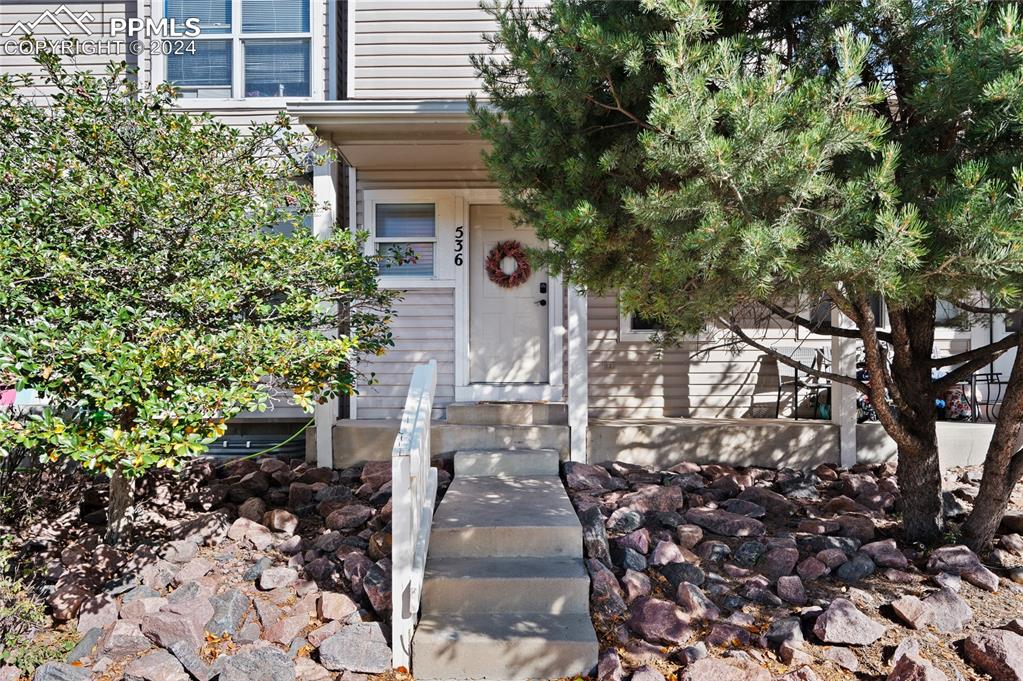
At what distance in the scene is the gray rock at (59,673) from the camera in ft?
9.30

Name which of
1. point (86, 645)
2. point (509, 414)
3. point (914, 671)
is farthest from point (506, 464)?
point (914, 671)

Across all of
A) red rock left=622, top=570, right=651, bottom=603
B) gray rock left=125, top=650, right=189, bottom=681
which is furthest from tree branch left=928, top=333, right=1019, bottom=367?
gray rock left=125, top=650, right=189, bottom=681

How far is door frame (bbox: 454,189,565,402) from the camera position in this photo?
19.3ft

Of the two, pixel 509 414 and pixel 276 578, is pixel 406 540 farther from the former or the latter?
pixel 509 414

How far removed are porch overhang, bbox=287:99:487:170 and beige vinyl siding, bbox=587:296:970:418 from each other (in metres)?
2.01

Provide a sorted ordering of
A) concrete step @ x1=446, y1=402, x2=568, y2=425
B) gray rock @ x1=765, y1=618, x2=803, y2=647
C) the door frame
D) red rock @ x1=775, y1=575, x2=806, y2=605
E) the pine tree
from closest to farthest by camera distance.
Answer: the pine tree → gray rock @ x1=765, y1=618, x2=803, y2=647 → red rock @ x1=775, y1=575, x2=806, y2=605 → concrete step @ x1=446, y1=402, x2=568, y2=425 → the door frame

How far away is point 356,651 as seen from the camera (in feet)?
9.91

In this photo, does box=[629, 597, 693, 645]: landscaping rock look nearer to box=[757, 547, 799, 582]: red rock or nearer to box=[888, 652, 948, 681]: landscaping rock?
box=[757, 547, 799, 582]: red rock

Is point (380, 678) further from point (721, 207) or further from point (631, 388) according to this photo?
point (631, 388)

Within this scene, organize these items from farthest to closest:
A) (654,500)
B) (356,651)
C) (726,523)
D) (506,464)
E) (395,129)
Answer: (395,129)
(506,464)
(654,500)
(726,523)
(356,651)

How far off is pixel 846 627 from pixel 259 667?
250 centimetres

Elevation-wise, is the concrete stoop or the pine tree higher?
the pine tree

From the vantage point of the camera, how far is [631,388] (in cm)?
646

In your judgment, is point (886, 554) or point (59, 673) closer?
point (59, 673)
